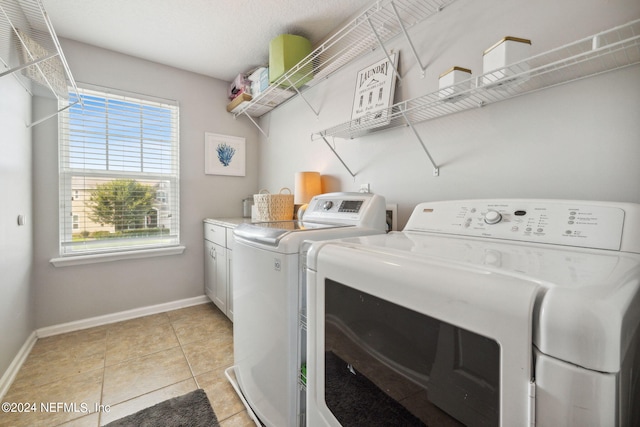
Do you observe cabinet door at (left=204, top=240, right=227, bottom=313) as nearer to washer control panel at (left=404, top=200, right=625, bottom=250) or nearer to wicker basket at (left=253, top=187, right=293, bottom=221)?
wicker basket at (left=253, top=187, right=293, bottom=221)

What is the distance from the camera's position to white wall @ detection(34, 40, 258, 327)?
7.33 feet

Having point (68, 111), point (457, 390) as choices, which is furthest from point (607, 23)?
point (68, 111)

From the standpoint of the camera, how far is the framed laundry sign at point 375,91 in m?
1.56

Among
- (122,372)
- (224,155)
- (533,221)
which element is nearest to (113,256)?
(122,372)

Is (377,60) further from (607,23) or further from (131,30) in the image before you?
(131,30)

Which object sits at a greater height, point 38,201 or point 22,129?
point 22,129

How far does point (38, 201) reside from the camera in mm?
2186

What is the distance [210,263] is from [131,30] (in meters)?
2.07

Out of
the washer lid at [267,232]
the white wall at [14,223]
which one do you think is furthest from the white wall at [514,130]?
the white wall at [14,223]

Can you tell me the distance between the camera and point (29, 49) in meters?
1.55

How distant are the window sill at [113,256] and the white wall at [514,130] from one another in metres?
2.03

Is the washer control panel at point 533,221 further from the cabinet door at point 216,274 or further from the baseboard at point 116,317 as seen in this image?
the baseboard at point 116,317

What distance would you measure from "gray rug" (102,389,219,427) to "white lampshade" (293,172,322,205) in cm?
140

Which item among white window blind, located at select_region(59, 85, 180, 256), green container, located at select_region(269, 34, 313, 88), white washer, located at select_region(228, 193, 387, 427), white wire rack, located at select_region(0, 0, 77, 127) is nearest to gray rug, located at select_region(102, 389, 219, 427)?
white washer, located at select_region(228, 193, 387, 427)
